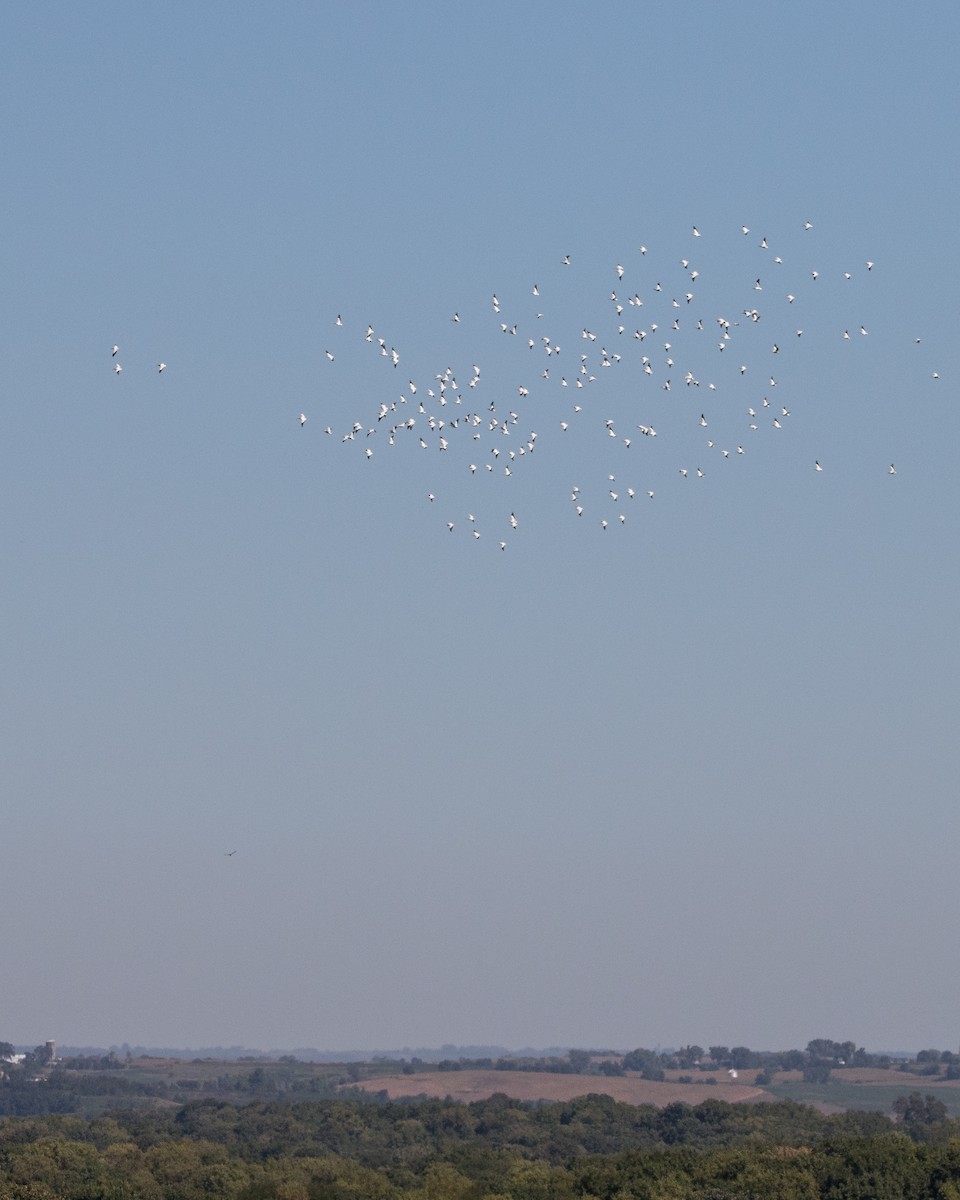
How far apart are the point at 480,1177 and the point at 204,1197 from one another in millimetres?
23377

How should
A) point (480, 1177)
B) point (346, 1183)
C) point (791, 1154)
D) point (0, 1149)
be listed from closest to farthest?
point (791, 1154) < point (346, 1183) < point (480, 1177) < point (0, 1149)

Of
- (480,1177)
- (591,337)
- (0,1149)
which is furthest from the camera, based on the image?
(0,1149)

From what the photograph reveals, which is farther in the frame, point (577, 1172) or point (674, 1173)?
point (577, 1172)

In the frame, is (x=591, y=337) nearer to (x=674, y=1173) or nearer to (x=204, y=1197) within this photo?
(x=674, y=1173)

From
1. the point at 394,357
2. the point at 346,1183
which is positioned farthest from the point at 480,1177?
the point at 394,357

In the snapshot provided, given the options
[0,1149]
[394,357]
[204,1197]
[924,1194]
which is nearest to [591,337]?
Answer: [394,357]

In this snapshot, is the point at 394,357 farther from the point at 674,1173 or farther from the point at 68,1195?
the point at 68,1195

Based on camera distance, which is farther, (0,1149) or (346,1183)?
(0,1149)

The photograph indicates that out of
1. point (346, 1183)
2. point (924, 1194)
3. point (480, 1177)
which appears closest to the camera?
point (924, 1194)

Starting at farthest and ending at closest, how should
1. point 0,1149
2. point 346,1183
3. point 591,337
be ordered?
point 0,1149 < point 346,1183 < point 591,337

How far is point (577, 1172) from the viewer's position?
463 ft

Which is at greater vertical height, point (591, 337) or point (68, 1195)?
point (591, 337)

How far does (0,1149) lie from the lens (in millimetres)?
188000

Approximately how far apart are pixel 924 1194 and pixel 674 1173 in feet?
54.2
